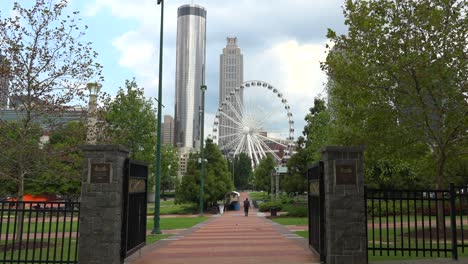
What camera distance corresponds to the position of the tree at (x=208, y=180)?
4488 centimetres

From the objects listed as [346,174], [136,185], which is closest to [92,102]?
[136,185]

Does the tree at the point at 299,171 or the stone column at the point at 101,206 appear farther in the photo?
the tree at the point at 299,171

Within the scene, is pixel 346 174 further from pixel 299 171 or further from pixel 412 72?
pixel 299 171

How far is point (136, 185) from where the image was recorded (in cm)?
1149

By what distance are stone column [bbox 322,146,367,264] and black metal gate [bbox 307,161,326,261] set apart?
24cm

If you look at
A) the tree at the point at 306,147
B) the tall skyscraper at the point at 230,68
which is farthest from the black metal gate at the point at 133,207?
the tall skyscraper at the point at 230,68

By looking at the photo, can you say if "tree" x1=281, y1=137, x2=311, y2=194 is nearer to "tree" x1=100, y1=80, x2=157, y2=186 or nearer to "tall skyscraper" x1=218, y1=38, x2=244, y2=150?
"tree" x1=100, y1=80, x2=157, y2=186

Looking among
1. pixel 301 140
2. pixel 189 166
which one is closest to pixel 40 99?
pixel 301 140

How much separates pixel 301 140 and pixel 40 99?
Answer: 27.5m

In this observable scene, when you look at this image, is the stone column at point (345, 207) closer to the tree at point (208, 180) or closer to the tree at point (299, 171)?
the tree at point (299, 171)

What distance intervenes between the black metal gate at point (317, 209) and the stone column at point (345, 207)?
240 mm

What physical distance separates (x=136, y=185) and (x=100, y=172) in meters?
1.64

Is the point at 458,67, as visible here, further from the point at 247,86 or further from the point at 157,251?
the point at 247,86

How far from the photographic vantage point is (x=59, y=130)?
1623cm
